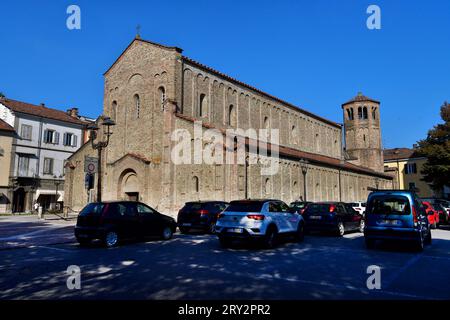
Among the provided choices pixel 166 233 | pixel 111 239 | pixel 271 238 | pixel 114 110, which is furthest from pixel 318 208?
pixel 114 110

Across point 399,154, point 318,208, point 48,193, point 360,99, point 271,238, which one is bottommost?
point 271,238

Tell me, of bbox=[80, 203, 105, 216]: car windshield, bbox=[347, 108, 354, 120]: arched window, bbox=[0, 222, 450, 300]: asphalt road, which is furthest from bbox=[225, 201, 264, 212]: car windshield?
bbox=[347, 108, 354, 120]: arched window

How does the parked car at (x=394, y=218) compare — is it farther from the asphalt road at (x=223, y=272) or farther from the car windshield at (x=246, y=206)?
the car windshield at (x=246, y=206)

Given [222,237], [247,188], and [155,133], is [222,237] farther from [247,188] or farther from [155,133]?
[155,133]

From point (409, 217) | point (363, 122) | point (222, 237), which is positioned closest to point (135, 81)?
point (222, 237)

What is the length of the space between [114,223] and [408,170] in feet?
188

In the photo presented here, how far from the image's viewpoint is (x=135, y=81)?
1156 inches

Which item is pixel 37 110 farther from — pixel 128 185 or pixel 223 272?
pixel 223 272

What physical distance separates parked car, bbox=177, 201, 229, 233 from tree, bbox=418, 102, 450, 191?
30131 mm

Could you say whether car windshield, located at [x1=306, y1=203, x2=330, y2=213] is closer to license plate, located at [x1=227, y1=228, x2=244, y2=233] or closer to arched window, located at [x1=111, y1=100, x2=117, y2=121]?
license plate, located at [x1=227, y1=228, x2=244, y2=233]

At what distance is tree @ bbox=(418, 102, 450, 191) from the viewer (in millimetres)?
36469

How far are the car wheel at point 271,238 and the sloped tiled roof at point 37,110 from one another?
36650mm

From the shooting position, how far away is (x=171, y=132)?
25.4 metres
